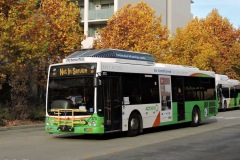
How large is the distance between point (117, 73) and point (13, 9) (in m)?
9.26

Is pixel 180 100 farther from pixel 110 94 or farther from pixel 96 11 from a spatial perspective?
pixel 96 11

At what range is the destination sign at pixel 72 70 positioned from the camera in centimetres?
1395

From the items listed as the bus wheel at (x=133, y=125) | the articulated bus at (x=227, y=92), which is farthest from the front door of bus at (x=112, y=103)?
the articulated bus at (x=227, y=92)

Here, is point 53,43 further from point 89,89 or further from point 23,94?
point 89,89

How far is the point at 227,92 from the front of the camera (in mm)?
38750

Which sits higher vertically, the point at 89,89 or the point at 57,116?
the point at 89,89

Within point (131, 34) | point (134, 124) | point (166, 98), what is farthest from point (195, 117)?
point (131, 34)

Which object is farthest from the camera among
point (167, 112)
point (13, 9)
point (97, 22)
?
point (97, 22)

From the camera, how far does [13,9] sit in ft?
68.9

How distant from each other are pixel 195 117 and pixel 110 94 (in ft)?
24.0

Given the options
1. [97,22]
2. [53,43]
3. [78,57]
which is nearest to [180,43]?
[97,22]

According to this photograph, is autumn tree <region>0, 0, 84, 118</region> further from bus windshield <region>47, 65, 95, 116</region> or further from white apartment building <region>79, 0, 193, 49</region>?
Result: white apartment building <region>79, 0, 193, 49</region>

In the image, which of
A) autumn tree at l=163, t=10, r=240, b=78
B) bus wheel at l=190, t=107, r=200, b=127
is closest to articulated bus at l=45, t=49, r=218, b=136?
bus wheel at l=190, t=107, r=200, b=127

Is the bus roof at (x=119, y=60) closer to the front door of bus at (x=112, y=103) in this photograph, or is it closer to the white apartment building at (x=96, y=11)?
the front door of bus at (x=112, y=103)
